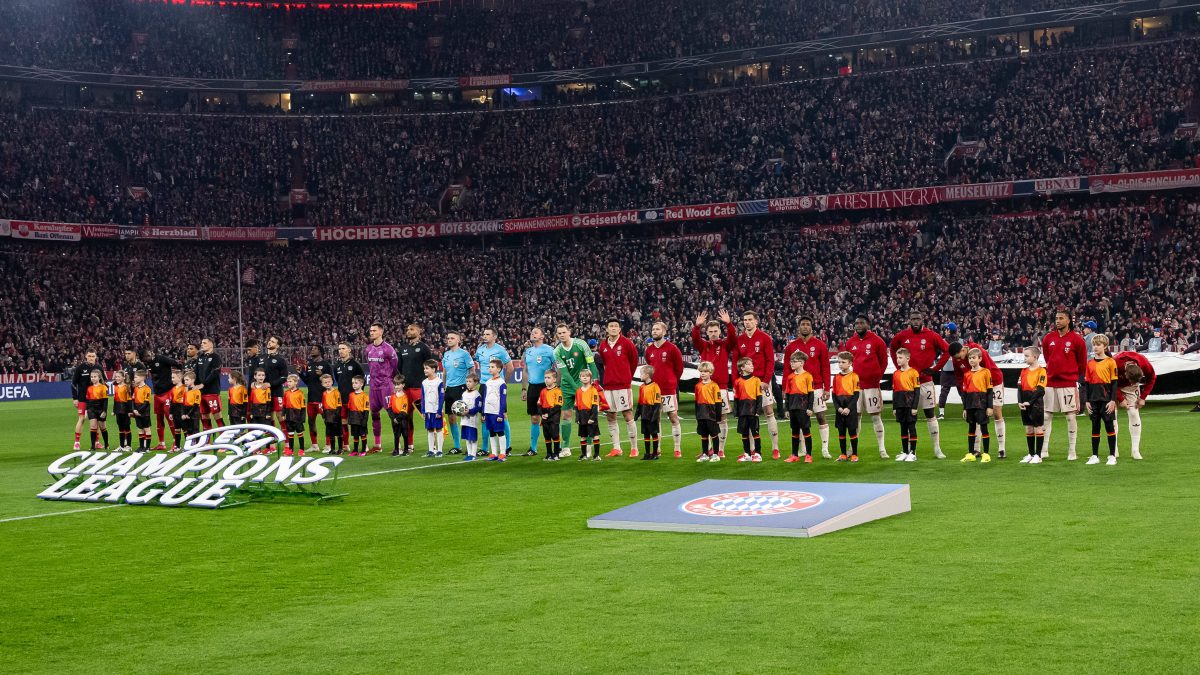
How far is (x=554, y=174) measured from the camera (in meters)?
53.8

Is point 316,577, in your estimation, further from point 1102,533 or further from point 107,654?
point 1102,533

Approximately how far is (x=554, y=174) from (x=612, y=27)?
8.35 meters

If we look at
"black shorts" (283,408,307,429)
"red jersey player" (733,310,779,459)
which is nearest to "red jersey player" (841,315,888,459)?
"red jersey player" (733,310,779,459)

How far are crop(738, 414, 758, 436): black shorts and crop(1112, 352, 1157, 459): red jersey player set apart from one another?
4502 millimetres

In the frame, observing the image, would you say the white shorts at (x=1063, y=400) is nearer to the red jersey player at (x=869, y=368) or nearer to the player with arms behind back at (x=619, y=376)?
the red jersey player at (x=869, y=368)

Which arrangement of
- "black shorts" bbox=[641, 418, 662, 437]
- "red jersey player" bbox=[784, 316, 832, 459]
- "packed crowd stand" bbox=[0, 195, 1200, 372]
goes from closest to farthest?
"red jersey player" bbox=[784, 316, 832, 459] → "black shorts" bbox=[641, 418, 662, 437] → "packed crowd stand" bbox=[0, 195, 1200, 372]

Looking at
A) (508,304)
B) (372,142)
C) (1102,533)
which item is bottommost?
(1102,533)

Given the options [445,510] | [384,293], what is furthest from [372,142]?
[445,510]

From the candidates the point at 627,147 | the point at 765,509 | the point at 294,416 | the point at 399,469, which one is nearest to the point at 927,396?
the point at 765,509

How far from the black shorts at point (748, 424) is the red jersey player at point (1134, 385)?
450 cm

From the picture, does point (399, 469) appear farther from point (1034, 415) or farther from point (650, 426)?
point (1034, 415)

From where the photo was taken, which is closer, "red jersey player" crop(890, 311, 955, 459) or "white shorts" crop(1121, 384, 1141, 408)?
"white shorts" crop(1121, 384, 1141, 408)

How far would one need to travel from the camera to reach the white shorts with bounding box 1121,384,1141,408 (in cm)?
1454

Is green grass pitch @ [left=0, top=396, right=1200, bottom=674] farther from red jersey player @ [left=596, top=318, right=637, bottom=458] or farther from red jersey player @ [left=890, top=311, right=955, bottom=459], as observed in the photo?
red jersey player @ [left=596, top=318, right=637, bottom=458]
